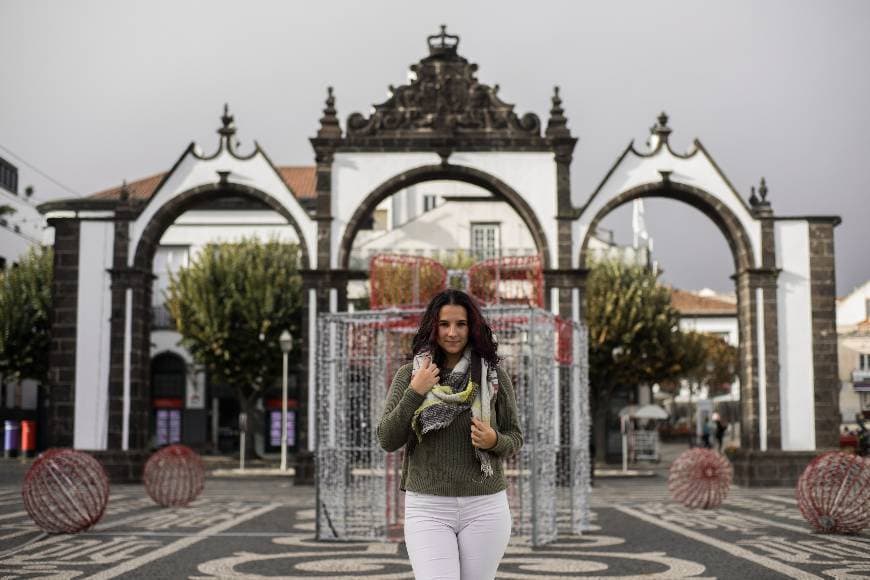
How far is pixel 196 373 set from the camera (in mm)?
43031

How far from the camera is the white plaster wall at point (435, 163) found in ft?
78.7

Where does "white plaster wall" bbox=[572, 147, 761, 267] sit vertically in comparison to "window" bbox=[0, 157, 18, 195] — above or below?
below

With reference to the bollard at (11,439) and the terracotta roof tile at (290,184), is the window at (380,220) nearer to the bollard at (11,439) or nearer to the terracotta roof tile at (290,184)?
the terracotta roof tile at (290,184)

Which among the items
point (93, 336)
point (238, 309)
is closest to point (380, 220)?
point (238, 309)

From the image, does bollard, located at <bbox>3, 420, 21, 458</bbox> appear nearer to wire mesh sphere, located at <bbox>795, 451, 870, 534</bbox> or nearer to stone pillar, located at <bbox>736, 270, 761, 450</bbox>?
stone pillar, located at <bbox>736, 270, 761, 450</bbox>

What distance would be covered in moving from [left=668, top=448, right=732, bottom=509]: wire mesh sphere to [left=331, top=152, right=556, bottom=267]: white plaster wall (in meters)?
7.89

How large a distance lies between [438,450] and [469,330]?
53 cm

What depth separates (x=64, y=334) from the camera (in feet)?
78.9

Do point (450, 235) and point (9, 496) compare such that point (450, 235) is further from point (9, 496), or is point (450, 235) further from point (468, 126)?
point (9, 496)

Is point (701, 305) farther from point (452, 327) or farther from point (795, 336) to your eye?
point (452, 327)

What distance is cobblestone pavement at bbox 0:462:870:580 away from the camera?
10.0 meters

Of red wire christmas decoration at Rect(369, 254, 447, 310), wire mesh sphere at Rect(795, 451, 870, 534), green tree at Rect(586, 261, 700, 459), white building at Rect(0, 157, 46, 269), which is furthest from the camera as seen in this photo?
white building at Rect(0, 157, 46, 269)

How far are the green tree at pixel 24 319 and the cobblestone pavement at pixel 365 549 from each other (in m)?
18.8

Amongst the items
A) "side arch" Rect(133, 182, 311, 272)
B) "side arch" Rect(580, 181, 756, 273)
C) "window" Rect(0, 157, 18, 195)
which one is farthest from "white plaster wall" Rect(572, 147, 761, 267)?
"window" Rect(0, 157, 18, 195)
